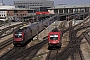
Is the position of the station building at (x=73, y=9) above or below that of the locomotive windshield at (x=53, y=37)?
below

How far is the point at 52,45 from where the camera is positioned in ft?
111

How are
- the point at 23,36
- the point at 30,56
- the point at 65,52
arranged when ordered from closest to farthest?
the point at 30,56
the point at 65,52
the point at 23,36

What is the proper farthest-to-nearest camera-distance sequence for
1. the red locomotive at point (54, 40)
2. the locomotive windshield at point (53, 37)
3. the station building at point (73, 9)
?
1. the station building at point (73, 9)
2. the locomotive windshield at point (53, 37)
3. the red locomotive at point (54, 40)

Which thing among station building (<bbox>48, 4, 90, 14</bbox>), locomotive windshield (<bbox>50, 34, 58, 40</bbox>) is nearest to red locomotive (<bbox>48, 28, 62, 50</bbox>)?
locomotive windshield (<bbox>50, 34, 58, 40</bbox>)

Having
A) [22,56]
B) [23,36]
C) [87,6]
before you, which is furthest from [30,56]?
[87,6]

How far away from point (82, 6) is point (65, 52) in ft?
388

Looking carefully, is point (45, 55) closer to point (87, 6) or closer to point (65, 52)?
point (65, 52)

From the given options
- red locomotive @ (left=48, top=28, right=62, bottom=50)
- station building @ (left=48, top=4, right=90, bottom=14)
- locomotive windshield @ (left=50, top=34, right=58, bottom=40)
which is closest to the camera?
red locomotive @ (left=48, top=28, right=62, bottom=50)

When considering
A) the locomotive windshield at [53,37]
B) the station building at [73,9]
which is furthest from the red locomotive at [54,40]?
the station building at [73,9]

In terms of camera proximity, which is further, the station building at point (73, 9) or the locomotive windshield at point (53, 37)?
the station building at point (73, 9)

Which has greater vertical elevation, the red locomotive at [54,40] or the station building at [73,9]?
the red locomotive at [54,40]

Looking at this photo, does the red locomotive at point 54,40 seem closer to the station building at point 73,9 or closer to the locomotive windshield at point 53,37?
the locomotive windshield at point 53,37

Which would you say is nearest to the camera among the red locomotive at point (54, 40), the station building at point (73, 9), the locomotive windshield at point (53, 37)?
the red locomotive at point (54, 40)

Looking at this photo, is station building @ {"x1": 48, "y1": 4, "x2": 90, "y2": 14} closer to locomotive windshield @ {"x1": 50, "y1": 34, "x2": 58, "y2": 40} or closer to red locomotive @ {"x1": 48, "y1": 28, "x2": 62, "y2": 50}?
red locomotive @ {"x1": 48, "y1": 28, "x2": 62, "y2": 50}
